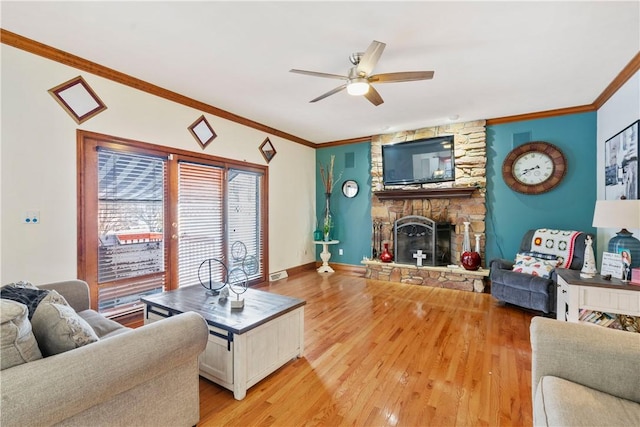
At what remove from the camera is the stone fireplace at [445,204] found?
4551 mm

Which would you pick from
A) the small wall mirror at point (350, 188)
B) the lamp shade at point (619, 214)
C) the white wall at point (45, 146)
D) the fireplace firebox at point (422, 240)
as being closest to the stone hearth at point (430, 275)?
the fireplace firebox at point (422, 240)

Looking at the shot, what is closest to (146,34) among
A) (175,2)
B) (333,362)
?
(175,2)

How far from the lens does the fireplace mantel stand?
4560 mm

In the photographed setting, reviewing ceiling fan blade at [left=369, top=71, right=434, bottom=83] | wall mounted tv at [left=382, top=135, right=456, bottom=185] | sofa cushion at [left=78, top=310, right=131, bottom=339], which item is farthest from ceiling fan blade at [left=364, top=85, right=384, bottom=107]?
sofa cushion at [left=78, top=310, right=131, bottom=339]

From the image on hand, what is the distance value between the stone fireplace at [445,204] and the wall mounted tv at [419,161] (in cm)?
11

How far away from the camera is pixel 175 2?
1959 mm

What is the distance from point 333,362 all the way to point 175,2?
291 centimetres

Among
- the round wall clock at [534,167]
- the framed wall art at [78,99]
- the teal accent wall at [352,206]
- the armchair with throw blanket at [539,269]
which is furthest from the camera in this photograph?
the teal accent wall at [352,206]

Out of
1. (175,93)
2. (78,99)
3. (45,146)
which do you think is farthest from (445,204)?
(45,146)

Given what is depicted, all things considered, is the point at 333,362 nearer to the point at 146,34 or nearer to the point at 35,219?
the point at 35,219

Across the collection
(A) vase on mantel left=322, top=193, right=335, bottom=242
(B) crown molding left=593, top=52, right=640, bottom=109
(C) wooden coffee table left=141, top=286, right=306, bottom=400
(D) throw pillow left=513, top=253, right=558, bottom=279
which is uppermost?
(B) crown molding left=593, top=52, right=640, bottom=109

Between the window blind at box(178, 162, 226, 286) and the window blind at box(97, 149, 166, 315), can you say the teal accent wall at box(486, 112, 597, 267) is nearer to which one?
the window blind at box(178, 162, 226, 286)

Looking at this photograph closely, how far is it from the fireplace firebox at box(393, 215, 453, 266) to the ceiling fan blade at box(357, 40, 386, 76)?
310 centimetres

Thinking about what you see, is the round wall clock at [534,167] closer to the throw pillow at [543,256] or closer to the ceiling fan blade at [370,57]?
the throw pillow at [543,256]
